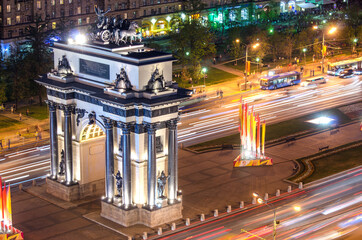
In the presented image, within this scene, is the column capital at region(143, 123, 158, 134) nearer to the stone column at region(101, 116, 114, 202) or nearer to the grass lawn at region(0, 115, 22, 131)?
the stone column at region(101, 116, 114, 202)

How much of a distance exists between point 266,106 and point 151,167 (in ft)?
185

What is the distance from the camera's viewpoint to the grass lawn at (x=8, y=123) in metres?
135

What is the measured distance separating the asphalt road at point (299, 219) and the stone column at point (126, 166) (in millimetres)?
5907

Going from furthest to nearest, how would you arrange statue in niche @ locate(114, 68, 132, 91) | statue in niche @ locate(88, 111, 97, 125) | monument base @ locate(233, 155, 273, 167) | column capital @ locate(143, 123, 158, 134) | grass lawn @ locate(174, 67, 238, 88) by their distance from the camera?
grass lawn @ locate(174, 67, 238, 88) < monument base @ locate(233, 155, 273, 167) < statue in niche @ locate(88, 111, 97, 125) < statue in niche @ locate(114, 68, 132, 91) < column capital @ locate(143, 123, 158, 134)

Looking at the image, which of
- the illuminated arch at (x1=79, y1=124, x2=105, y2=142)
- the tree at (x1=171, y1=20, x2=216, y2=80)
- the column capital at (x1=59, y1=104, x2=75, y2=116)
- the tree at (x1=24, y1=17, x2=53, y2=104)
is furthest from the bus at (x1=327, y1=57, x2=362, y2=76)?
the column capital at (x1=59, y1=104, x2=75, y2=116)

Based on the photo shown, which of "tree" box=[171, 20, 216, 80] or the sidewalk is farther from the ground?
"tree" box=[171, 20, 216, 80]

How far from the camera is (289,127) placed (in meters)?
133

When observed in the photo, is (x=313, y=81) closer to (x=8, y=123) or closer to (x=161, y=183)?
(x=8, y=123)

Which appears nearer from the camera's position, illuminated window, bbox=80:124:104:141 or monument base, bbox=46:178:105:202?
illuminated window, bbox=80:124:104:141

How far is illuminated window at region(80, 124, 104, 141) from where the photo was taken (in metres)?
102

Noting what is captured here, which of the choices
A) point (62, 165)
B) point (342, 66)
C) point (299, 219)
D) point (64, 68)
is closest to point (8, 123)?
point (62, 165)

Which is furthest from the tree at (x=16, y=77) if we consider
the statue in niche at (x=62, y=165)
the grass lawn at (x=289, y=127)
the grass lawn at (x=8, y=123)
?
the statue in niche at (x=62, y=165)

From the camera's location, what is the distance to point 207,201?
101m

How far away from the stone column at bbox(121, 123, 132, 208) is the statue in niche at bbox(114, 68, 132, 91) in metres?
3.97
